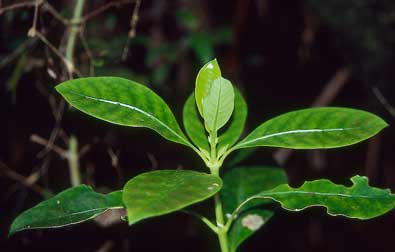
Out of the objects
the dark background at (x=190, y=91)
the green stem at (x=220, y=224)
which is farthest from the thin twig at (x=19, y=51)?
the green stem at (x=220, y=224)

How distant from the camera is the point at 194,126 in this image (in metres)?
0.99

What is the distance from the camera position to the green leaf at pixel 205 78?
0.85 m

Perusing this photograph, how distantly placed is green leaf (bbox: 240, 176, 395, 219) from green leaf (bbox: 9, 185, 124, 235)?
0.30 metres

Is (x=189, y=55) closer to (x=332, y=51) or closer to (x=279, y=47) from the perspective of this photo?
(x=279, y=47)

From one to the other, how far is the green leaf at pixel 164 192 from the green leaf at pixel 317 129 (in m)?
0.17

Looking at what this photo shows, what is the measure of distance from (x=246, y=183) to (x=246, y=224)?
0.11 metres

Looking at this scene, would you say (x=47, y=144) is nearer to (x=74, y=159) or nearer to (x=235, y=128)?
(x=74, y=159)

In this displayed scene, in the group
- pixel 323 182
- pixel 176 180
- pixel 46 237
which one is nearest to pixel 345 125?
pixel 323 182

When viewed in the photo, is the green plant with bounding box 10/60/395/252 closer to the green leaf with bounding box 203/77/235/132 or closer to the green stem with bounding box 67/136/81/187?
the green leaf with bounding box 203/77/235/132

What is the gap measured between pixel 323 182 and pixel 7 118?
1.74 meters

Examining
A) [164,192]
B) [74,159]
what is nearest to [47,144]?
[74,159]

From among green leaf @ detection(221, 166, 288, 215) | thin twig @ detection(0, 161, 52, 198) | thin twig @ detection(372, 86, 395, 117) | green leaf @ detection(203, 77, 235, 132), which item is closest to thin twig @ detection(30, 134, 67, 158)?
thin twig @ detection(0, 161, 52, 198)

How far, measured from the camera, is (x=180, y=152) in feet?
5.65

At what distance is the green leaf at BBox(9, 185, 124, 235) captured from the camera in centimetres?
84
